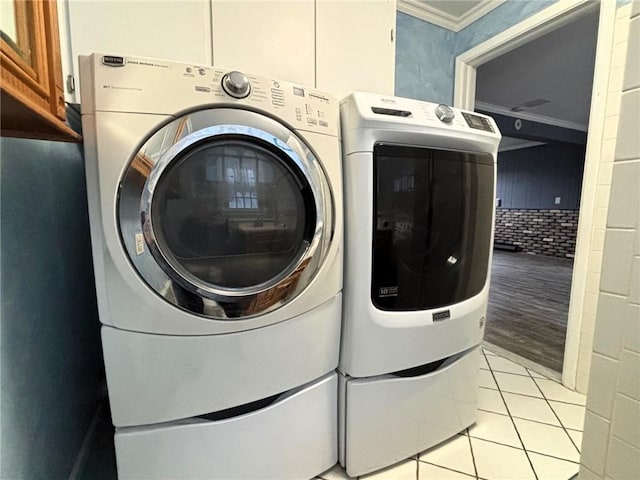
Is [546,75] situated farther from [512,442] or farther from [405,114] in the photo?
[512,442]

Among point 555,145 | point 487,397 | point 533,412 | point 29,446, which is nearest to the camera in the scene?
point 29,446

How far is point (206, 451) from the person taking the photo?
2.71ft

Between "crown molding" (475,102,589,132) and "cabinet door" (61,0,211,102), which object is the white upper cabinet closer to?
"cabinet door" (61,0,211,102)

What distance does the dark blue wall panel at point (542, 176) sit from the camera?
5.54 metres

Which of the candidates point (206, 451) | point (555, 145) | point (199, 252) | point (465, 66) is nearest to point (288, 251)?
point (199, 252)

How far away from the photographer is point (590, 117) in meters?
1.49

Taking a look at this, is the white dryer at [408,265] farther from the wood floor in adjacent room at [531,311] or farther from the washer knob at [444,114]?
the wood floor in adjacent room at [531,311]

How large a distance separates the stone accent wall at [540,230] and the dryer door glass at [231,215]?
644cm

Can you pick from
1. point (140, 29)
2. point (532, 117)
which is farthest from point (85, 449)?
point (532, 117)

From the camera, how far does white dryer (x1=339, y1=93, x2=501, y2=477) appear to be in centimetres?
90

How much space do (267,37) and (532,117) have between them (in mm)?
4876

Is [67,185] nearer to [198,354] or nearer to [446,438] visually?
[198,354]

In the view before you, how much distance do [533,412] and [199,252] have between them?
1.65 metres

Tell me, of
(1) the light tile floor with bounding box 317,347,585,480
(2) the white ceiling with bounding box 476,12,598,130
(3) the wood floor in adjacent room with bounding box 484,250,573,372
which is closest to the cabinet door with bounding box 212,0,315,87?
(1) the light tile floor with bounding box 317,347,585,480
